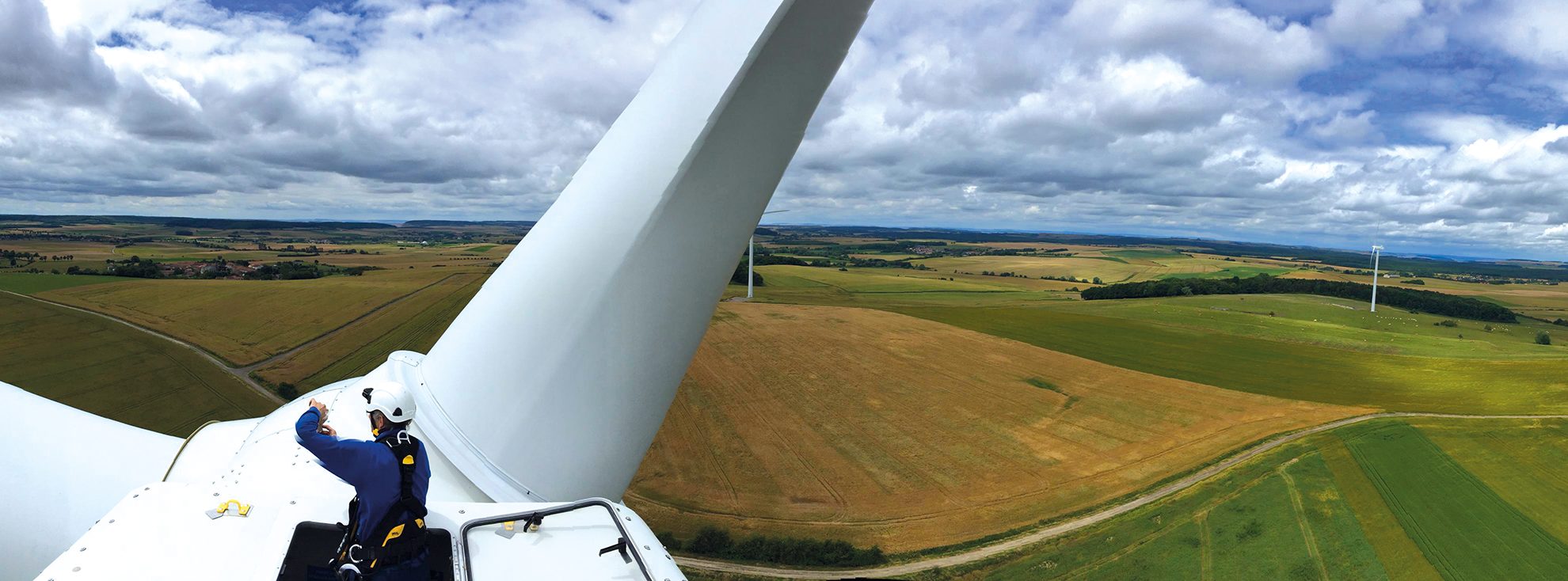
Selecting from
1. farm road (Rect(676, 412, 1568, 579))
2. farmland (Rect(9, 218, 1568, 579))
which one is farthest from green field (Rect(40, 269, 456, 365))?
farm road (Rect(676, 412, 1568, 579))

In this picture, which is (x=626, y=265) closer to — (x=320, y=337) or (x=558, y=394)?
(x=558, y=394)

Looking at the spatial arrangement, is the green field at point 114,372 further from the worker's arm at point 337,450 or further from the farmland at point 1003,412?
the worker's arm at point 337,450

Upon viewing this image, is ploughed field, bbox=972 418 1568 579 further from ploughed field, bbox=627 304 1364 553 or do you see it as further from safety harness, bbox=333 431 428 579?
safety harness, bbox=333 431 428 579

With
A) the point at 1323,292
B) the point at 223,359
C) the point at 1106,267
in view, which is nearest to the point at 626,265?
the point at 223,359

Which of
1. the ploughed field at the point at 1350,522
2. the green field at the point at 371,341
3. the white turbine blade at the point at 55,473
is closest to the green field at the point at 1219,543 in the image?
the ploughed field at the point at 1350,522

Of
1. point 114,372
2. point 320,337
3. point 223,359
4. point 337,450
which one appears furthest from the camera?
point 320,337

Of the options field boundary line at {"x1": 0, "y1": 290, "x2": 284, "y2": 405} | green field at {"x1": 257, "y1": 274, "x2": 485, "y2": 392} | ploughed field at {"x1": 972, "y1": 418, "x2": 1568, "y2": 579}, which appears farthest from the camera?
green field at {"x1": 257, "y1": 274, "x2": 485, "y2": 392}

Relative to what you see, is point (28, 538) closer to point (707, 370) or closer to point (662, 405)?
point (662, 405)
